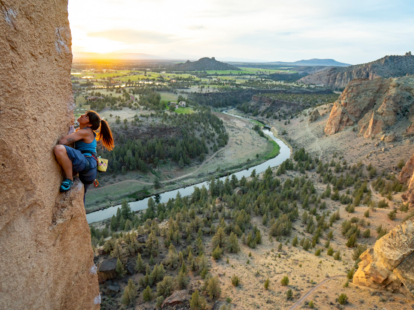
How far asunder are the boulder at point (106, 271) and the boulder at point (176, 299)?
3716 millimetres

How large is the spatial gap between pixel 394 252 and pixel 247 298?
20.2 feet

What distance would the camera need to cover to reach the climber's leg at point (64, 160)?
3957mm

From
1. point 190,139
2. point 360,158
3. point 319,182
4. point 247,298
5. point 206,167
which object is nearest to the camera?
point 247,298

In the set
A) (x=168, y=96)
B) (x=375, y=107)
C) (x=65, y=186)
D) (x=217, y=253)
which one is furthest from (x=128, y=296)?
(x=168, y=96)

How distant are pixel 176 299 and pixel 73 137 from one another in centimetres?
958

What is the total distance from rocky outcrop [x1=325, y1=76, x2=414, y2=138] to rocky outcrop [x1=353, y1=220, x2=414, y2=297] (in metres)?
27.9

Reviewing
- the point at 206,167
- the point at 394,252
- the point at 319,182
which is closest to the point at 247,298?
the point at 394,252

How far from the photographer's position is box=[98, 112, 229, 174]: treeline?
105 feet

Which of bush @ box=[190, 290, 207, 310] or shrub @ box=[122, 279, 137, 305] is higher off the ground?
bush @ box=[190, 290, 207, 310]

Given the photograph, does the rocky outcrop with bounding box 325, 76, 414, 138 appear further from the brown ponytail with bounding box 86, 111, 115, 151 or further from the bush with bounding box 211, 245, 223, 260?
the brown ponytail with bounding box 86, 111, 115, 151

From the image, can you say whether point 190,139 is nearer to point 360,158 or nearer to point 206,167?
point 206,167

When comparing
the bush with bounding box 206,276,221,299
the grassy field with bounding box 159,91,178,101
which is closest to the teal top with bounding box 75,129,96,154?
the bush with bounding box 206,276,221,299

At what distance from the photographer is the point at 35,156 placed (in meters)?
3.54

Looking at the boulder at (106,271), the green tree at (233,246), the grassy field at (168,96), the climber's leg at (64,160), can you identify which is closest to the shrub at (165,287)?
the boulder at (106,271)
